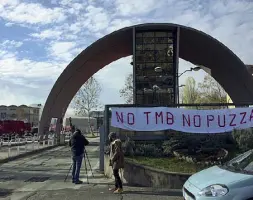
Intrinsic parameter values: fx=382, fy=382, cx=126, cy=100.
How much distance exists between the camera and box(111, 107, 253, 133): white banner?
538 inches

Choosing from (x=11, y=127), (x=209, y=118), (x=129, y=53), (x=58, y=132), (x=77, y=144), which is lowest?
(x=77, y=144)

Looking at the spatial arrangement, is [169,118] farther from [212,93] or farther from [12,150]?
[212,93]

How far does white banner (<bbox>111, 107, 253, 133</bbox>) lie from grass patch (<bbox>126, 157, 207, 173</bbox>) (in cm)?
148

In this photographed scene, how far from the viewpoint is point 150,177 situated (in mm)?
10969

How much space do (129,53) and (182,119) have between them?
89.7ft

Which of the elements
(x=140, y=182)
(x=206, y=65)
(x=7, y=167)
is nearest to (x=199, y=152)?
(x=140, y=182)

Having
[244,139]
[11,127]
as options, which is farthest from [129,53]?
[244,139]

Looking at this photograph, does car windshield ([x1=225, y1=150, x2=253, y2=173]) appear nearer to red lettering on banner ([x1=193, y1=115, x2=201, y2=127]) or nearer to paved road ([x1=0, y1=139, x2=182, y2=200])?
paved road ([x1=0, y1=139, x2=182, y2=200])

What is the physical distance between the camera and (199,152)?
1280 centimetres

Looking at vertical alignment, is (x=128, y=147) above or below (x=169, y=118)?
below

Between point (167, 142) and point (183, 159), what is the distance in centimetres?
114

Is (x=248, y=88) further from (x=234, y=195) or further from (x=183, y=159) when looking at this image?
(x=234, y=195)

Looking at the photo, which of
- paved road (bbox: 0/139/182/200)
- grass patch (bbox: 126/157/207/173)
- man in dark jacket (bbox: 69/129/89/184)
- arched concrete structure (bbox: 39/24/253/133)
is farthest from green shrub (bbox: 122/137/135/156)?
arched concrete structure (bbox: 39/24/253/133)

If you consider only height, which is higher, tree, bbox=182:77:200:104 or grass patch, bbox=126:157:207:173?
tree, bbox=182:77:200:104
